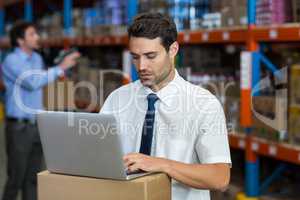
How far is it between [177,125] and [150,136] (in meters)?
0.10

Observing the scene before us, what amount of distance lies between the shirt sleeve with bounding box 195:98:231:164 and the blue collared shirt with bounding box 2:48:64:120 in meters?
2.41

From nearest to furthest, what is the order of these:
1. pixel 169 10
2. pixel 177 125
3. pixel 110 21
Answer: pixel 177 125, pixel 169 10, pixel 110 21

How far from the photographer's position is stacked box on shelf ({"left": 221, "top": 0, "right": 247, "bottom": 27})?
388 cm

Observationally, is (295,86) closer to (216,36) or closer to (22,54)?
(216,36)

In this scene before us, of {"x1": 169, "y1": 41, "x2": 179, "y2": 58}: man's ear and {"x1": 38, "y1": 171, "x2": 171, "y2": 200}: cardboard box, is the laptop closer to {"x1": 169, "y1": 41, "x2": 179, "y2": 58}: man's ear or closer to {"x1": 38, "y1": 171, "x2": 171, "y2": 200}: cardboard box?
{"x1": 38, "y1": 171, "x2": 171, "y2": 200}: cardboard box

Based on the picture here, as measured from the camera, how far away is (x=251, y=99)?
375cm

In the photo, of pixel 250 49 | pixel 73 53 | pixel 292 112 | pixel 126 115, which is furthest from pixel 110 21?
pixel 126 115

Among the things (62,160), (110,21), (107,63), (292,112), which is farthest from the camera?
(107,63)

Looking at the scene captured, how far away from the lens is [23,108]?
13.4 feet

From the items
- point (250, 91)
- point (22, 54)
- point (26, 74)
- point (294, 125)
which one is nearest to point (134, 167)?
point (294, 125)

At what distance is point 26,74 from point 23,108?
25cm

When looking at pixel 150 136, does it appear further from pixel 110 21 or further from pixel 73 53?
pixel 110 21

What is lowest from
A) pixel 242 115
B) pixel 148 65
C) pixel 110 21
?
pixel 242 115

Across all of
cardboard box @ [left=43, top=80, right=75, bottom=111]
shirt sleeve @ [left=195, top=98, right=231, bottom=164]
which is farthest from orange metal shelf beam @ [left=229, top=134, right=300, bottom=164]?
shirt sleeve @ [left=195, top=98, right=231, bottom=164]
